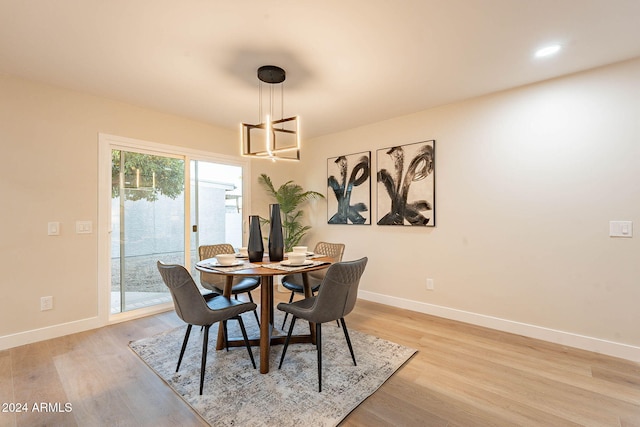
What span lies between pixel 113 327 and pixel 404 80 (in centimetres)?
399

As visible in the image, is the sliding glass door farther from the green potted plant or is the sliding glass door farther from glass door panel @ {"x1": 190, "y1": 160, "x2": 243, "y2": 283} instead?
the green potted plant

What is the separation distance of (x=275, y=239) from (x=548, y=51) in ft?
8.84

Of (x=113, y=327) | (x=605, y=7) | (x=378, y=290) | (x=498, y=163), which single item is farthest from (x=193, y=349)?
(x=605, y=7)

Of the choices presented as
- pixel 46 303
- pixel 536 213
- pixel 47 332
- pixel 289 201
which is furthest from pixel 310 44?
pixel 47 332

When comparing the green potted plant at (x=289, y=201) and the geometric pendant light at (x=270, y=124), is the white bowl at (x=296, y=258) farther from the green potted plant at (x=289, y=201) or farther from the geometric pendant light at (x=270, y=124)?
the green potted plant at (x=289, y=201)

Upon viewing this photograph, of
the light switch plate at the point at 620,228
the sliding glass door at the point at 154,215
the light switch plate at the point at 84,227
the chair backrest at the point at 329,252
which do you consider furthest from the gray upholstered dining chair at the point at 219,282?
the light switch plate at the point at 620,228

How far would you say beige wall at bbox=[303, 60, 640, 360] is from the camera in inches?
93.0

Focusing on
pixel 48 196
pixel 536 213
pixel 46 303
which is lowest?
pixel 46 303

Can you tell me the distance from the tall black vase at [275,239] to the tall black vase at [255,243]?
0.30 feet

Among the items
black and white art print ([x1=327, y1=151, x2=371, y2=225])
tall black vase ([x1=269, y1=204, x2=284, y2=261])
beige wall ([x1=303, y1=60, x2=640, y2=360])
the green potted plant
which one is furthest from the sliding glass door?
beige wall ([x1=303, y1=60, x2=640, y2=360])

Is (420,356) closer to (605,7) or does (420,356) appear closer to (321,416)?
(321,416)

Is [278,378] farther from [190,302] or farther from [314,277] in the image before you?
[314,277]

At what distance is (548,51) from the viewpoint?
7.18 ft

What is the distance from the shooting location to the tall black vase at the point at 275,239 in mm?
2475
